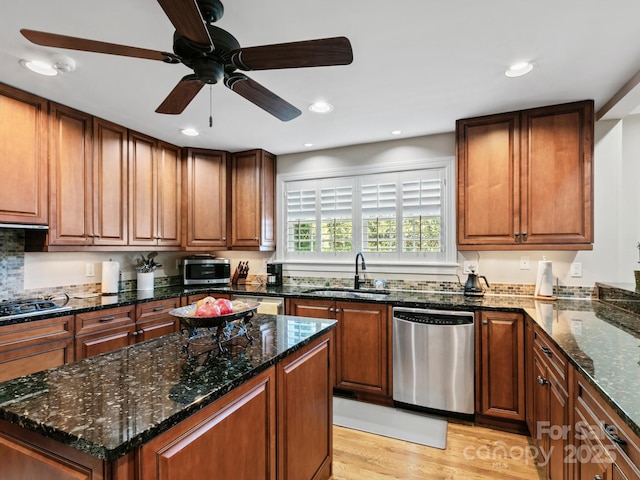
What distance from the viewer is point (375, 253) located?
3.58 metres

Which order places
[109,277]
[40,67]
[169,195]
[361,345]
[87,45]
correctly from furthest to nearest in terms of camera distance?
[169,195]
[109,277]
[361,345]
[40,67]
[87,45]

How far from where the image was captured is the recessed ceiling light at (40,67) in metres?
1.97

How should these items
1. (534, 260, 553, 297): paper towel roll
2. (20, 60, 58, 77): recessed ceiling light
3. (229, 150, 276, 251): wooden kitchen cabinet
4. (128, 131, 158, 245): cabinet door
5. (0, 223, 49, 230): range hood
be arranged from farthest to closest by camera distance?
(229, 150, 276, 251): wooden kitchen cabinet, (128, 131, 158, 245): cabinet door, (534, 260, 553, 297): paper towel roll, (0, 223, 49, 230): range hood, (20, 60, 58, 77): recessed ceiling light

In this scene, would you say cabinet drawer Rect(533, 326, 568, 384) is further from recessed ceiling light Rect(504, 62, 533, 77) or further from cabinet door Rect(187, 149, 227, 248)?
cabinet door Rect(187, 149, 227, 248)

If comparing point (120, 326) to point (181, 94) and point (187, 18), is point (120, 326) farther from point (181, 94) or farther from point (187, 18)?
point (187, 18)

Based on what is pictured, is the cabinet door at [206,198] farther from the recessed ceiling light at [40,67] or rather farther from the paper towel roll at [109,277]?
the recessed ceiling light at [40,67]

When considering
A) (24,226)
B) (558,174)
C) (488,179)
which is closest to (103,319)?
(24,226)

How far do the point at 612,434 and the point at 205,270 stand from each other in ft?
11.7

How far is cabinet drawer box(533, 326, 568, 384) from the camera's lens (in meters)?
1.55

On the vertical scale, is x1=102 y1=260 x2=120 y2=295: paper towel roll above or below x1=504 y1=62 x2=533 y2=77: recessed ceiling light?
below

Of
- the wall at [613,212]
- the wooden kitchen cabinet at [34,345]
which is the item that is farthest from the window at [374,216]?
the wooden kitchen cabinet at [34,345]

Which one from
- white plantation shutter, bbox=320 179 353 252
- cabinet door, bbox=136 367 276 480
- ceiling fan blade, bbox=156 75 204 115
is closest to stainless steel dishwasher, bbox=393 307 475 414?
white plantation shutter, bbox=320 179 353 252

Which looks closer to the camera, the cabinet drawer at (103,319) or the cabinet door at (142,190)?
the cabinet drawer at (103,319)

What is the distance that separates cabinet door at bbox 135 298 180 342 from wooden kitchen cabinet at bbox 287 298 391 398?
1.36 metres
